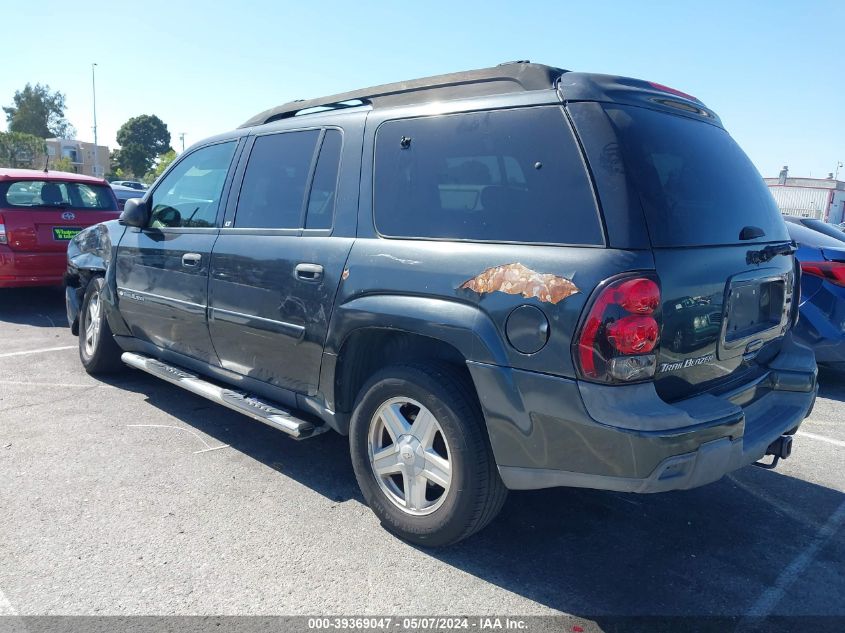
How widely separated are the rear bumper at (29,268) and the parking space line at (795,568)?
819 cm

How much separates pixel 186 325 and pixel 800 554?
3.65 m

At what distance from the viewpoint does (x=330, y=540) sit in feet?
10.3

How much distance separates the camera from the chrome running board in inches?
136

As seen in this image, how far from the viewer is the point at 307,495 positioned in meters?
3.60

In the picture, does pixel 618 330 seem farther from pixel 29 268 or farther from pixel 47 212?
pixel 47 212

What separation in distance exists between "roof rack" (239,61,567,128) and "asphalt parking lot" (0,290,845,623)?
6.73ft

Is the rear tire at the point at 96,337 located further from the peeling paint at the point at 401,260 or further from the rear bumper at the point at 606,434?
the rear bumper at the point at 606,434

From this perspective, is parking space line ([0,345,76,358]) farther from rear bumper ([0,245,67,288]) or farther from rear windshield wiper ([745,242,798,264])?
rear windshield wiper ([745,242,798,264])

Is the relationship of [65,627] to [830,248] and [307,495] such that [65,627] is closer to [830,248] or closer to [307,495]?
[307,495]

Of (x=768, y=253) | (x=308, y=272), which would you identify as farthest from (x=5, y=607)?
(x=768, y=253)

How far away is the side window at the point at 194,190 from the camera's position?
430 cm

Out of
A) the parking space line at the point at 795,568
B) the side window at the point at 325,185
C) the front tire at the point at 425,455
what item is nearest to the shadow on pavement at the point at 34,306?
the side window at the point at 325,185

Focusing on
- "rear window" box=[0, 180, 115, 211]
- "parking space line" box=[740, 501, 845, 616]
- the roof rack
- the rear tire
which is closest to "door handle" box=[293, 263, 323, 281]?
the roof rack

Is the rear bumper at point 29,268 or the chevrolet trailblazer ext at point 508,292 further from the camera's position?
the rear bumper at point 29,268
